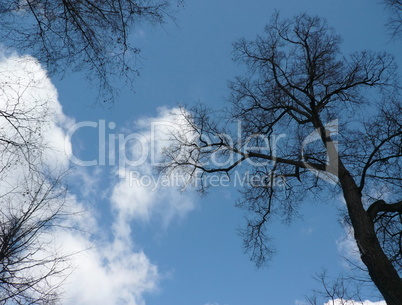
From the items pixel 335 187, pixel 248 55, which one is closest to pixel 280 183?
pixel 335 187

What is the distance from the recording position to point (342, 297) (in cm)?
719

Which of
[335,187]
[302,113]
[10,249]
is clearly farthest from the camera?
[302,113]

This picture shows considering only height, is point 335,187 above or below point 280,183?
below

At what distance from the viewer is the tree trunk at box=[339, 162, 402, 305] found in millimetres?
4535

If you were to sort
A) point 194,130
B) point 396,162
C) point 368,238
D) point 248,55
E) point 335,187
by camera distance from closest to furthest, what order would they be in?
point 368,238, point 396,162, point 335,187, point 194,130, point 248,55

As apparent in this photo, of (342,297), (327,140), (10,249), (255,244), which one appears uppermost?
(327,140)

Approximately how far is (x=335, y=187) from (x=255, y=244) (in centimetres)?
227

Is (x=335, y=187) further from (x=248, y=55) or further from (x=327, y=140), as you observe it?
(x=248, y=55)

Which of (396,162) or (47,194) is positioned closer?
(47,194)

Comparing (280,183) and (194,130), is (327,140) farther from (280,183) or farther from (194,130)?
(194,130)

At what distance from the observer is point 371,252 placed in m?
4.94

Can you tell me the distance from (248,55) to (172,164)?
3.57 metres

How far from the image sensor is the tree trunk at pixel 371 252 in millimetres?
4535

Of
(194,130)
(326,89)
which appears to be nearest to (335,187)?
(326,89)
